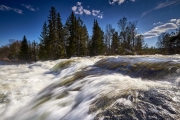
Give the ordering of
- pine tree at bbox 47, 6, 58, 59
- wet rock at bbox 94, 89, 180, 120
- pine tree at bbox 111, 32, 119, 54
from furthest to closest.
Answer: pine tree at bbox 111, 32, 119, 54 → pine tree at bbox 47, 6, 58, 59 → wet rock at bbox 94, 89, 180, 120

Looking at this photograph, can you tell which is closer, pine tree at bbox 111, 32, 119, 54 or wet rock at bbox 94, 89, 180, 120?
wet rock at bbox 94, 89, 180, 120

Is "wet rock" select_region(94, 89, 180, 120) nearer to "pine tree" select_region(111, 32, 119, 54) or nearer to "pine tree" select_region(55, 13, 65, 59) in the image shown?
"pine tree" select_region(55, 13, 65, 59)

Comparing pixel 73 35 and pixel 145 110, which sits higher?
pixel 73 35

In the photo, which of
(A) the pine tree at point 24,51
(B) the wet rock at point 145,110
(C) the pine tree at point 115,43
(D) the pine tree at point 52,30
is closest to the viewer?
(B) the wet rock at point 145,110

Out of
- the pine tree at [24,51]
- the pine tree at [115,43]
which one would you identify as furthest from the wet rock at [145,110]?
the pine tree at [24,51]

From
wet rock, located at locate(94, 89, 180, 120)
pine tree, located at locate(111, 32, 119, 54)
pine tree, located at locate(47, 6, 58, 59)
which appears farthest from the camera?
pine tree, located at locate(111, 32, 119, 54)

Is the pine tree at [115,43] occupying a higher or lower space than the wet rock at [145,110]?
higher

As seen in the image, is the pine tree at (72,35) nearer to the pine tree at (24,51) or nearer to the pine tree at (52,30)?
the pine tree at (52,30)

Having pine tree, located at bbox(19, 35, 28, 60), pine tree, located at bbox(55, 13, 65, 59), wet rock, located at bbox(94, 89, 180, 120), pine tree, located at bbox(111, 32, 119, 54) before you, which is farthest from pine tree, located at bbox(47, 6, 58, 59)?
wet rock, located at bbox(94, 89, 180, 120)

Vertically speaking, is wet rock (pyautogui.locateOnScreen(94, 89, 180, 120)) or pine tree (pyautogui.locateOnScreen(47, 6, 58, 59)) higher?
pine tree (pyautogui.locateOnScreen(47, 6, 58, 59))

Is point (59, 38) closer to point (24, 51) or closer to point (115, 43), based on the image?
point (24, 51)

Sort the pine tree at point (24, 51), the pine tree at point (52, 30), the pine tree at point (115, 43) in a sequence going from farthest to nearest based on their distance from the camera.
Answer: the pine tree at point (115, 43)
the pine tree at point (24, 51)
the pine tree at point (52, 30)

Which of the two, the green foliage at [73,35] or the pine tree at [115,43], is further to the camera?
the pine tree at [115,43]

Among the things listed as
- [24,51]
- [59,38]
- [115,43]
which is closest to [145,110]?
[59,38]
